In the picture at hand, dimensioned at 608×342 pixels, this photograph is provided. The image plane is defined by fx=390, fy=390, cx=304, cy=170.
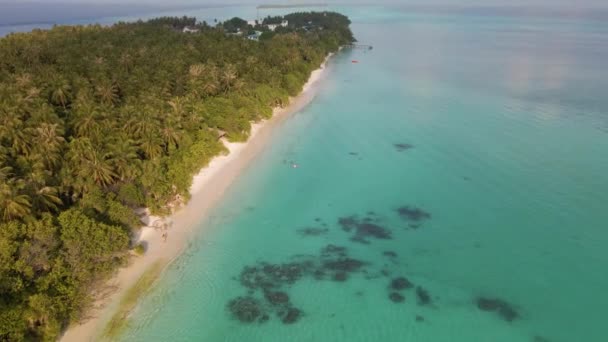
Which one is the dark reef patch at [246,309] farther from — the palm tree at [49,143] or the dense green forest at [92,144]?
the palm tree at [49,143]

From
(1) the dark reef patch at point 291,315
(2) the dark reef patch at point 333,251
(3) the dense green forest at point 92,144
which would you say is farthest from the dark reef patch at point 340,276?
(3) the dense green forest at point 92,144

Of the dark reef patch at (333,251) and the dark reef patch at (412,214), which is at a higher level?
the dark reef patch at (412,214)

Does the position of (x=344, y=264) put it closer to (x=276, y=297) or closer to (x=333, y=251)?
(x=333, y=251)

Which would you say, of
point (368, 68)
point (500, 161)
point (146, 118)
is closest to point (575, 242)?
point (500, 161)

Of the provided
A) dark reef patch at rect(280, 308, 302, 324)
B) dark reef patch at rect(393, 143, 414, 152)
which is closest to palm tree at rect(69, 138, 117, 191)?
dark reef patch at rect(280, 308, 302, 324)

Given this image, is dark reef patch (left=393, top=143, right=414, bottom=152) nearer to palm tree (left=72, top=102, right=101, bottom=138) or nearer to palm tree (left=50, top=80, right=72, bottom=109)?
palm tree (left=72, top=102, right=101, bottom=138)
